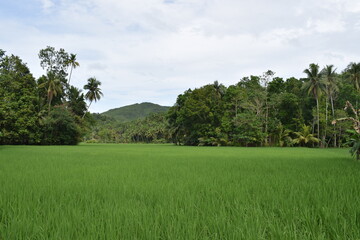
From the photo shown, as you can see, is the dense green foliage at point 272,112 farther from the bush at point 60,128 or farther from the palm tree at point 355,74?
the bush at point 60,128

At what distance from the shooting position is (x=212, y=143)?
40875 mm

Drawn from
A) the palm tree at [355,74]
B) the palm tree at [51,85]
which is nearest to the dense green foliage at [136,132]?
the palm tree at [51,85]

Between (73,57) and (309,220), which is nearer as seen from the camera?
(309,220)

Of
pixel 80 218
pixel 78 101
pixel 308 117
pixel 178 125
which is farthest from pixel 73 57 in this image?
pixel 80 218

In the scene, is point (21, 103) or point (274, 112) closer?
point (21, 103)

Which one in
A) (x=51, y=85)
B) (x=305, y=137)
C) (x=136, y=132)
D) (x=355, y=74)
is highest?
(x=355, y=74)

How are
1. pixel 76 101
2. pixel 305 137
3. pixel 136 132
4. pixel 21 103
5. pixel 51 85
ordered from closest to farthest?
pixel 21 103 < pixel 305 137 < pixel 51 85 < pixel 76 101 < pixel 136 132

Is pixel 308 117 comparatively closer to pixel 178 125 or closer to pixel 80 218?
pixel 178 125

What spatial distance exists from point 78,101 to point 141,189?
A: 46.7 m

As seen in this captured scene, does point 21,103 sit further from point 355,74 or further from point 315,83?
point 355,74

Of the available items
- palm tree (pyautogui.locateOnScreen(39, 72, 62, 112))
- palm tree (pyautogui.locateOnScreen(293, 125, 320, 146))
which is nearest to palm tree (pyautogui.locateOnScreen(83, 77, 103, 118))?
palm tree (pyautogui.locateOnScreen(39, 72, 62, 112))

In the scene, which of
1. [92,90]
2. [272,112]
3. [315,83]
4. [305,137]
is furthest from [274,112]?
[92,90]

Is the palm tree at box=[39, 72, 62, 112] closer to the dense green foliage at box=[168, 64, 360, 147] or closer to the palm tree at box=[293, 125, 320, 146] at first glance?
the dense green foliage at box=[168, 64, 360, 147]

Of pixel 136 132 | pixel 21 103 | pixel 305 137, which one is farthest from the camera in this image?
pixel 136 132
